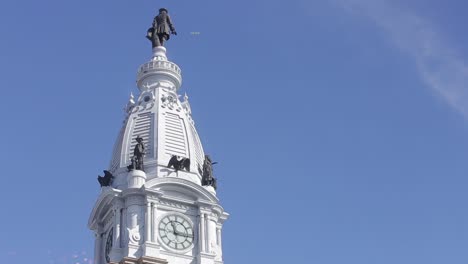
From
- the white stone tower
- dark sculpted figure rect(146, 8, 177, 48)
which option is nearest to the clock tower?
the white stone tower

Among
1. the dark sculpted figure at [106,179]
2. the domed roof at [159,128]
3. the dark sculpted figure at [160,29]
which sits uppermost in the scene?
the dark sculpted figure at [160,29]

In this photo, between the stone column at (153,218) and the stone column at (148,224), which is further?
the stone column at (153,218)

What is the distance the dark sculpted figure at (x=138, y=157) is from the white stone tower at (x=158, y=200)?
18.2 inches

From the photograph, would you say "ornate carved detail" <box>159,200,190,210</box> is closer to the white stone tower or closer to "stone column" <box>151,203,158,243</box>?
the white stone tower

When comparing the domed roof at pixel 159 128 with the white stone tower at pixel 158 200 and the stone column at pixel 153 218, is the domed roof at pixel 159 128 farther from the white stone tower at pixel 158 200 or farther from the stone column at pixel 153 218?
the stone column at pixel 153 218

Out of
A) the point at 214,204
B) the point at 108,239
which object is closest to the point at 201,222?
the point at 214,204

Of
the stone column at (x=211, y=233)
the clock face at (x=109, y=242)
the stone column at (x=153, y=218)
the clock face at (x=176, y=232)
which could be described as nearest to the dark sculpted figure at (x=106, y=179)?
the clock face at (x=109, y=242)

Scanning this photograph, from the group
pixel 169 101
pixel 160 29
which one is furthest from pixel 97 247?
pixel 160 29

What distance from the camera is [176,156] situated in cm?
8288

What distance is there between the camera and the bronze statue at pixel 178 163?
82.5 meters

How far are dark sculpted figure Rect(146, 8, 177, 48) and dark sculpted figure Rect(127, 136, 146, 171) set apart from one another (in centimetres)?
1468

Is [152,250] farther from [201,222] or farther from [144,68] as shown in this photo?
[144,68]

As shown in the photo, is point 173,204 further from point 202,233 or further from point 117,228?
point 117,228

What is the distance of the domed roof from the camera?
274 ft
